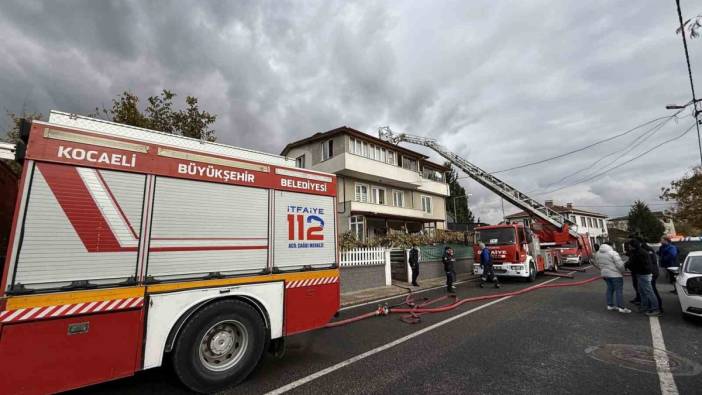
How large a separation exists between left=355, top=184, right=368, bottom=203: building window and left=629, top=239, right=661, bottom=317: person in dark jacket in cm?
1732

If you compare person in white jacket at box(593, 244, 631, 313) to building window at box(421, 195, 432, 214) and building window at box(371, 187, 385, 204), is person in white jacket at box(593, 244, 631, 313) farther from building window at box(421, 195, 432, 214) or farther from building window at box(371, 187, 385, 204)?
building window at box(421, 195, 432, 214)

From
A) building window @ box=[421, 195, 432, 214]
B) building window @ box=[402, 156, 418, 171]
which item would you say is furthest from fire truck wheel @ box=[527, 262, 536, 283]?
building window @ box=[421, 195, 432, 214]

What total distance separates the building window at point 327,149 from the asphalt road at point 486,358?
57.7 ft

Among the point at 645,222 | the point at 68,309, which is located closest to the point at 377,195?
the point at 68,309

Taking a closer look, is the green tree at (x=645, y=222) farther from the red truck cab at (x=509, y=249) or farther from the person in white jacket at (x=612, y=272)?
the person in white jacket at (x=612, y=272)

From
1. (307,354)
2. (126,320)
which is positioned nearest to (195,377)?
(126,320)

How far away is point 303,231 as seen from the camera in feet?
16.6

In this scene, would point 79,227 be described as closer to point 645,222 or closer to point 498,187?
point 498,187

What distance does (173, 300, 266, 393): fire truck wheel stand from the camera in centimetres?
355

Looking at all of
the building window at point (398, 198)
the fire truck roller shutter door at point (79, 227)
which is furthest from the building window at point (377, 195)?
the fire truck roller shutter door at point (79, 227)

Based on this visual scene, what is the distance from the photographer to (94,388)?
3.84m

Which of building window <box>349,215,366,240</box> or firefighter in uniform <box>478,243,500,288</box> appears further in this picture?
building window <box>349,215,366,240</box>

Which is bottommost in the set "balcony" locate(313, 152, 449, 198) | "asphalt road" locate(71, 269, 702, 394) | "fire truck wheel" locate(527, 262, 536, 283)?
"asphalt road" locate(71, 269, 702, 394)

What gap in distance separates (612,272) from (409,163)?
22452 mm
